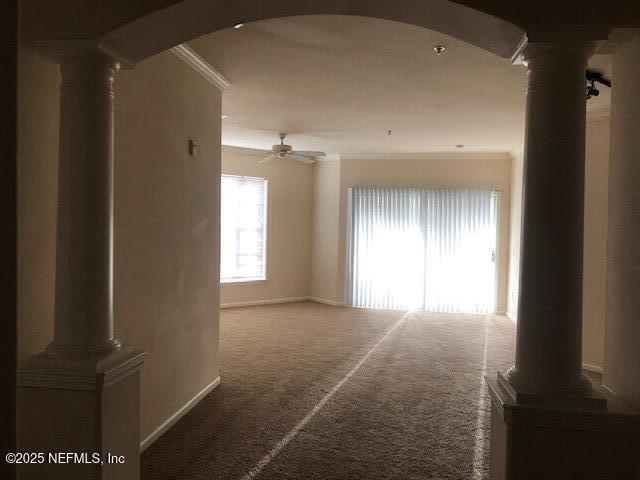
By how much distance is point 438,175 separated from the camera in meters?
8.19

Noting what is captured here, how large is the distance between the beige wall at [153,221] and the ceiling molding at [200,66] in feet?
0.18

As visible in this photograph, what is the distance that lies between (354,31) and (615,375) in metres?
2.30

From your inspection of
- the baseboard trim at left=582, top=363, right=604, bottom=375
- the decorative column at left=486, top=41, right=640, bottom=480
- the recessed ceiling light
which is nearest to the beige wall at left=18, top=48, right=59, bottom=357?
the decorative column at left=486, top=41, right=640, bottom=480

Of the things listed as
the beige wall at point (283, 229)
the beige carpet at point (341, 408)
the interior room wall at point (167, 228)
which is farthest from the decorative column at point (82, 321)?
the beige wall at point (283, 229)

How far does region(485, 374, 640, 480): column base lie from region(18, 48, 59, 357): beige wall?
2.08 meters

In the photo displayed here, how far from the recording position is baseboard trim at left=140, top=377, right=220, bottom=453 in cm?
309

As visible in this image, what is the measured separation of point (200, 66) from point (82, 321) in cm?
221

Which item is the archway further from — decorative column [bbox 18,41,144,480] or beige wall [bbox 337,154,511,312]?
beige wall [bbox 337,154,511,312]

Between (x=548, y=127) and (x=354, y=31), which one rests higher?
(x=354, y=31)

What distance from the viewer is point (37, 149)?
2.19 meters

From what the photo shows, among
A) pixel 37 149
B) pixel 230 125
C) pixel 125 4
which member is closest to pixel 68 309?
pixel 37 149

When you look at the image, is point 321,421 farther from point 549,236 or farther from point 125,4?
point 125,4

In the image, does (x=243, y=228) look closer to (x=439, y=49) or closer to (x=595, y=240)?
(x=595, y=240)

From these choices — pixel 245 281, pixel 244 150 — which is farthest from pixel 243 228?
pixel 244 150
